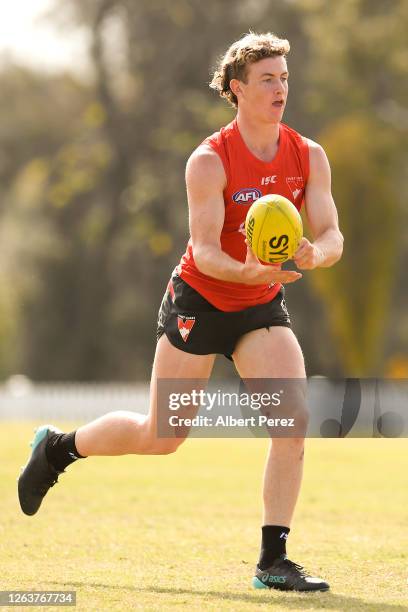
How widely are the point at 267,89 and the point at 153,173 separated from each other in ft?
113

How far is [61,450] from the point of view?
706 centimetres

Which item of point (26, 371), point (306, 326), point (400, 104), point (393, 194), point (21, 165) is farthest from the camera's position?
point (21, 165)

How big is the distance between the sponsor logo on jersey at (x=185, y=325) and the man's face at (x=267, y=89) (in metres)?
1.11

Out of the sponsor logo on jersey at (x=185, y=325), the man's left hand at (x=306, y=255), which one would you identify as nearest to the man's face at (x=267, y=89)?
the man's left hand at (x=306, y=255)

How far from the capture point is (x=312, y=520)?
9219mm

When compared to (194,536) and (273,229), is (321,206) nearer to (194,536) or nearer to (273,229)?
(273,229)

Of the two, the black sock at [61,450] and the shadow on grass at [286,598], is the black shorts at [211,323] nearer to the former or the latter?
the black sock at [61,450]

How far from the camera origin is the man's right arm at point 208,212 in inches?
241

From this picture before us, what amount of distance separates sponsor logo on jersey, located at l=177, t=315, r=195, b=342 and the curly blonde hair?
Answer: 1.18 m

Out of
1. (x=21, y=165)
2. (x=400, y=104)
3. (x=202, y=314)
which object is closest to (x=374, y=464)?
(x=202, y=314)

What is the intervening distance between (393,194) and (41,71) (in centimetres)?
2039

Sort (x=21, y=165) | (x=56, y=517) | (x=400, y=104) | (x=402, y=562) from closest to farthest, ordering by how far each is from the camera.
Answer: (x=402, y=562)
(x=56, y=517)
(x=400, y=104)
(x=21, y=165)

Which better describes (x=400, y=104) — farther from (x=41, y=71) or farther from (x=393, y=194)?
(x=41, y=71)

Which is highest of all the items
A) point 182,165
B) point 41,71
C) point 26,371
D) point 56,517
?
point 41,71
